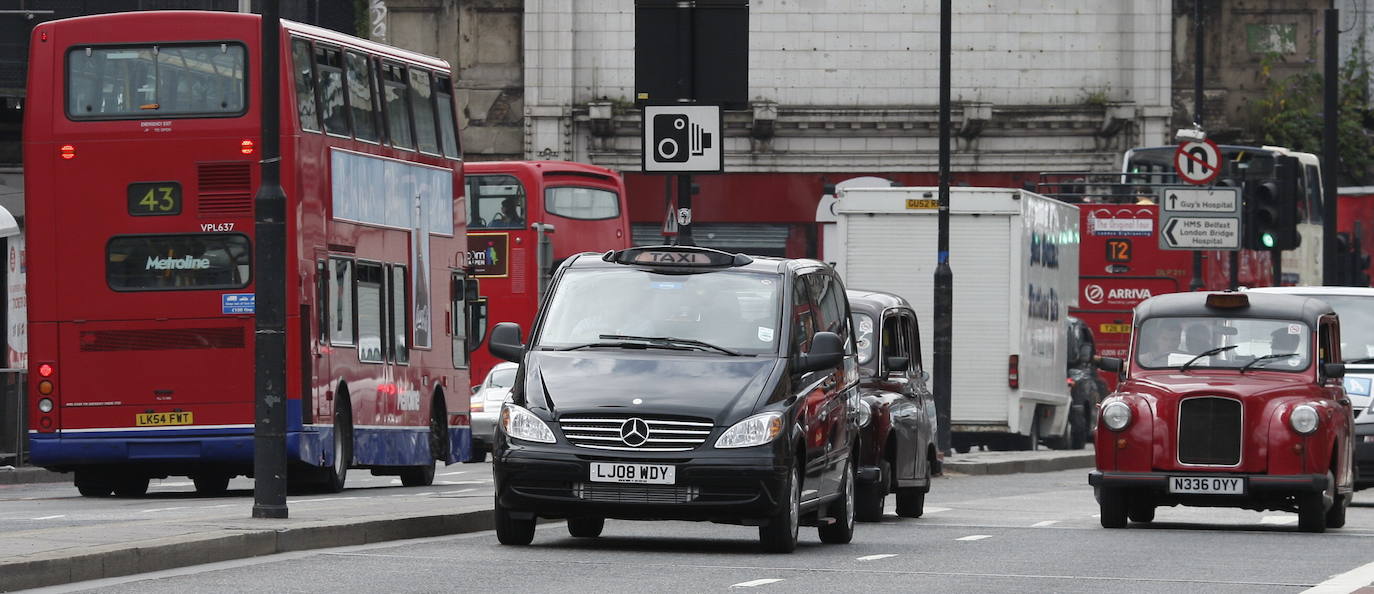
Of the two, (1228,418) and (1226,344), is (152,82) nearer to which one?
(1226,344)

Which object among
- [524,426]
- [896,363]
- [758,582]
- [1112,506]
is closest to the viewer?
[758,582]

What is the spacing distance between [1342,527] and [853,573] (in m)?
6.98

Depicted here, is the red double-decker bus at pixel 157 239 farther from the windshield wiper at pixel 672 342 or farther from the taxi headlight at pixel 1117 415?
the taxi headlight at pixel 1117 415

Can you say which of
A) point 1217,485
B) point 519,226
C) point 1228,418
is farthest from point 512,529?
point 519,226

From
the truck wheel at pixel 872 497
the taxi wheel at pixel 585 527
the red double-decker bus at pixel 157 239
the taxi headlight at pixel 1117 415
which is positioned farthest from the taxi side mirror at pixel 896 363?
the red double-decker bus at pixel 157 239

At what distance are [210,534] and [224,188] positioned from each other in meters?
8.14

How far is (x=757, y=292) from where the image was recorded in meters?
16.1

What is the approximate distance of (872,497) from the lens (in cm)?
1948

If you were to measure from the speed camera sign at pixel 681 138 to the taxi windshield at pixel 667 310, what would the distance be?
527 centimetres

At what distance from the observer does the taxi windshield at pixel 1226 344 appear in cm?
1944

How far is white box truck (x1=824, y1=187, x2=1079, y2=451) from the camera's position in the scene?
31.0m

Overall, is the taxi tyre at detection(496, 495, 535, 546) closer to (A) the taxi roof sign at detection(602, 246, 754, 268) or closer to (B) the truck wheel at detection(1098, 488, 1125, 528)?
(A) the taxi roof sign at detection(602, 246, 754, 268)

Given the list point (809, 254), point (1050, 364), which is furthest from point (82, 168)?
point (809, 254)

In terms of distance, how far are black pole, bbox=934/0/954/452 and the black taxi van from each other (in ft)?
40.4
